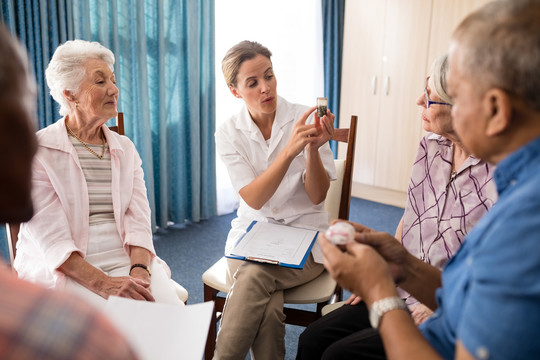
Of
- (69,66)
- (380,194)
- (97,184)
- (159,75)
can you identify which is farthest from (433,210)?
(380,194)

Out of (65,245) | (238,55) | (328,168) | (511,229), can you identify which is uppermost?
(238,55)

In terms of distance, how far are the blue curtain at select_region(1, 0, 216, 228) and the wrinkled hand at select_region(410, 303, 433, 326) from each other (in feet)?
6.82

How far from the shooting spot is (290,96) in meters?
3.96

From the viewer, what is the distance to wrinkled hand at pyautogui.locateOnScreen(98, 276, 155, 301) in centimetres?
136

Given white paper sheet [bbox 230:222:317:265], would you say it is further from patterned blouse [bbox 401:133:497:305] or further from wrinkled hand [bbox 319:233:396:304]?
wrinkled hand [bbox 319:233:396:304]

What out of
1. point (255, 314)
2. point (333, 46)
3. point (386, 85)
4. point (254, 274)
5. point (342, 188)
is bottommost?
point (255, 314)

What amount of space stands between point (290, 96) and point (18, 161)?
355 cm

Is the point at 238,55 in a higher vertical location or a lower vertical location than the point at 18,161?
higher

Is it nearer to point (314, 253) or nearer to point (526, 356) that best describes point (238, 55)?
point (314, 253)

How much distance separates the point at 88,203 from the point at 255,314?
69 cm

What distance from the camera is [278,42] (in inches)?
147

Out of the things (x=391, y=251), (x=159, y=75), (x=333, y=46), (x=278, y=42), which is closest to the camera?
(x=391, y=251)

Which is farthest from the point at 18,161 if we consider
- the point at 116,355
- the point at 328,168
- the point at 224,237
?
the point at 224,237

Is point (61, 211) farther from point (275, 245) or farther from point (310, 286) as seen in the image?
point (310, 286)
